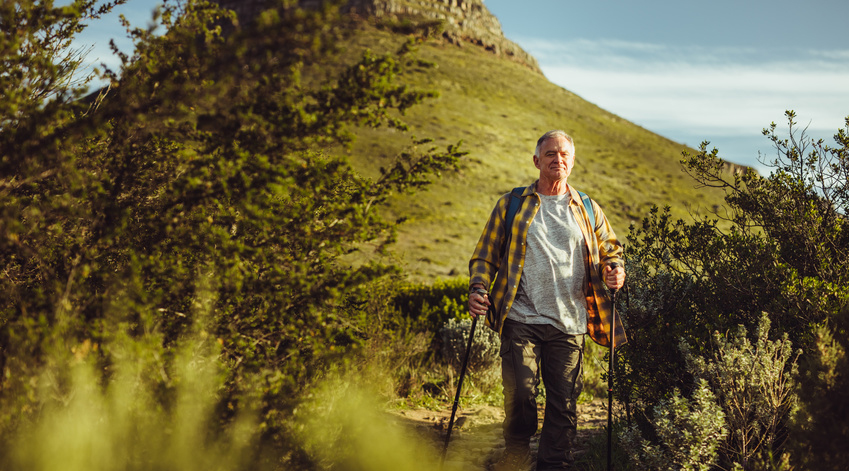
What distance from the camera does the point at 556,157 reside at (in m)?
3.52

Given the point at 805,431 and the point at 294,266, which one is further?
the point at 294,266

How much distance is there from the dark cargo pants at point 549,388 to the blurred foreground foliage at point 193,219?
3.35 feet

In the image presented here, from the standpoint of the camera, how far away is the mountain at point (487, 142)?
29047 mm

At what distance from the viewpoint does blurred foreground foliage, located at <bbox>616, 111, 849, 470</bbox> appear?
2.96 metres

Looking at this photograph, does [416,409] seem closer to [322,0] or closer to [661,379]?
[661,379]

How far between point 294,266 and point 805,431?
97.7 inches

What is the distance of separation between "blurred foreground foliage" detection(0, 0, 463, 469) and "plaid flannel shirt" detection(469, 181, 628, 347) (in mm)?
868

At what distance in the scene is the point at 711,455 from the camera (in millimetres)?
3164

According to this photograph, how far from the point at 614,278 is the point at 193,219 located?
2.40 m

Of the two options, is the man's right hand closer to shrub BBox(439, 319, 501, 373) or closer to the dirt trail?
the dirt trail

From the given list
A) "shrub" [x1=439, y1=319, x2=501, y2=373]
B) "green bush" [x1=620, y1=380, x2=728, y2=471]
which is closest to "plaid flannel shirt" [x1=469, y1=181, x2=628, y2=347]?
"green bush" [x1=620, y1=380, x2=728, y2=471]

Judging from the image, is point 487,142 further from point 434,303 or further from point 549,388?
point 549,388

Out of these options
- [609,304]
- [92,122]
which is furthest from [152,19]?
[609,304]

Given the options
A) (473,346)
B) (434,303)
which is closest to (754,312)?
(473,346)
